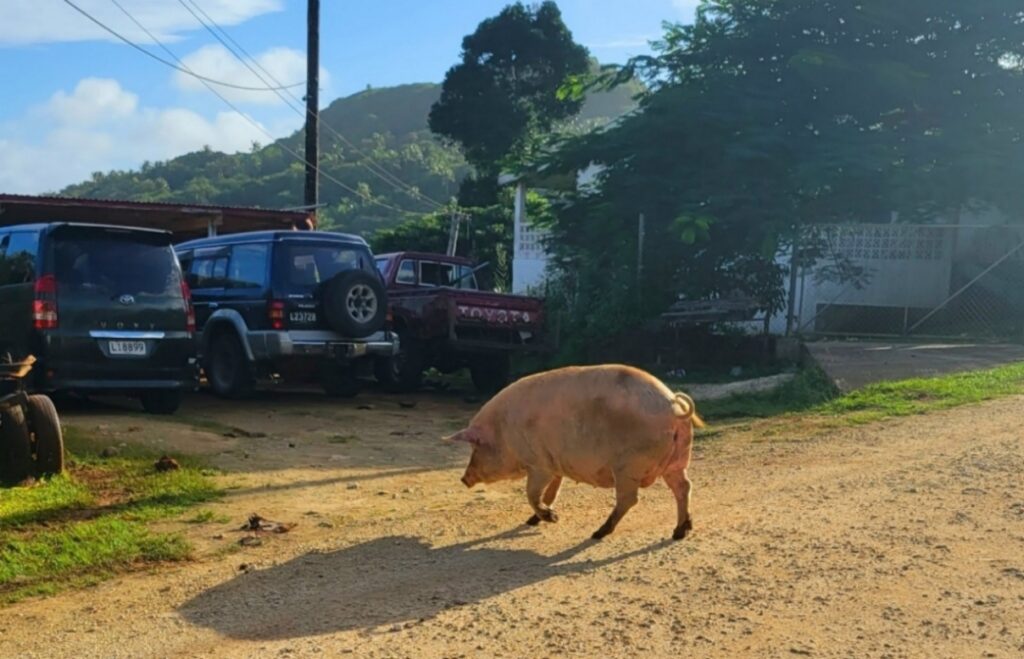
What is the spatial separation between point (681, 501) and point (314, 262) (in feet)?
26.0

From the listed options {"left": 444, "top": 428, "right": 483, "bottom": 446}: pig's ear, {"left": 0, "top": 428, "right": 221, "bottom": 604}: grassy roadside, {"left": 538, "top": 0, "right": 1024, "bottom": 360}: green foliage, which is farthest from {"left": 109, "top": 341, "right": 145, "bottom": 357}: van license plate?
{"left": 538, "top": 0, "right": 1024, "bottom": 360}: green foliage

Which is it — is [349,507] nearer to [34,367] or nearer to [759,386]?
[34,367]

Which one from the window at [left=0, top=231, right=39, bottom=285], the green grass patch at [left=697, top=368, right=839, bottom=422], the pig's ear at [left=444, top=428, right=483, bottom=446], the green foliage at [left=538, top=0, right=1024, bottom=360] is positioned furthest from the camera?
the green foliage at [left=538, top=0, right=1024, bottom=360]

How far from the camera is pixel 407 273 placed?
1641cm

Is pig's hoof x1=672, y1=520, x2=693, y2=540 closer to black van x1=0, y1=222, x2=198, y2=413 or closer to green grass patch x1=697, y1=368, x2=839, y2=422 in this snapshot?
green grass patch x1=697, y1=368, x2=839, y2=422

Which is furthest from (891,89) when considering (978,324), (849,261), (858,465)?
(858,465)

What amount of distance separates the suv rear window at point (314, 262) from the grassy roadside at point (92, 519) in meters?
4.12

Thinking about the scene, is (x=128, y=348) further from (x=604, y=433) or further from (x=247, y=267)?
(x=604, y=433)

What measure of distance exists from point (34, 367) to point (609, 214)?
31.4 feet

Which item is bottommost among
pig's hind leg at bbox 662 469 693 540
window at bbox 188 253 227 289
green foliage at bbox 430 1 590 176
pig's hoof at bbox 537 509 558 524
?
pig's hoof at bbox 537 509 558 524

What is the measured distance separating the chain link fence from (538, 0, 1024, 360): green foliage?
1.61 m

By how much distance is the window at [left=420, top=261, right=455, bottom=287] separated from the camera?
16609mm

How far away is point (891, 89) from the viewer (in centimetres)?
1680

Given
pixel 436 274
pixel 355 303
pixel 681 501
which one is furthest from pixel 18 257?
pixel 681 501
